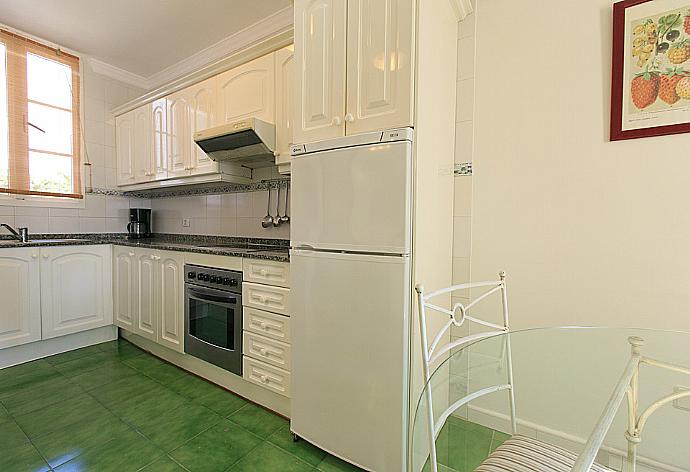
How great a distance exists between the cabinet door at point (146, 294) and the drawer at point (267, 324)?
1113 millimetres

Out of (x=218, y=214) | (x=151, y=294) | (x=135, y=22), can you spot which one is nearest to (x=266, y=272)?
(x=151, y=294)

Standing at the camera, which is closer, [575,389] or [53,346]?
[575,389]

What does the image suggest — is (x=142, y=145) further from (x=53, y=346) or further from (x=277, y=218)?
(x=53, y=346)

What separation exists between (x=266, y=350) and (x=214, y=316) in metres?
0.54

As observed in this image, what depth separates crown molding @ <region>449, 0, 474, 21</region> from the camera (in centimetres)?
169

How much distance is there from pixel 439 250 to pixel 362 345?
0.62 metres

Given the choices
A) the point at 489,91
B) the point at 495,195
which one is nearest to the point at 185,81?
the point at 489,91

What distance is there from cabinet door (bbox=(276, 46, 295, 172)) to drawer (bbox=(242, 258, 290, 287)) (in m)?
0.71

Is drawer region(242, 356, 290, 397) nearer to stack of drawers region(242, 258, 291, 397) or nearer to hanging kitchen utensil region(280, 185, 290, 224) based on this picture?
stack of drawers region(242, 258, 291, 397)

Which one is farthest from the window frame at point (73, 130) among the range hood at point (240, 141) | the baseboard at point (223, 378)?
the range hood at point (240, 141)

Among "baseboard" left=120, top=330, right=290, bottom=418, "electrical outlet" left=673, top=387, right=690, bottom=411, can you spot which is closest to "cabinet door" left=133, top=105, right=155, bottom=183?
"baseboard" left=120, top=330, right=290, bottom=418

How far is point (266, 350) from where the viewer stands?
1922 mm

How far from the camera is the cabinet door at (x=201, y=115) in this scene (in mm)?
2594

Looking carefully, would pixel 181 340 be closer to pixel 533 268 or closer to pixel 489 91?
pixel 533 268
